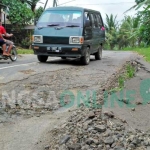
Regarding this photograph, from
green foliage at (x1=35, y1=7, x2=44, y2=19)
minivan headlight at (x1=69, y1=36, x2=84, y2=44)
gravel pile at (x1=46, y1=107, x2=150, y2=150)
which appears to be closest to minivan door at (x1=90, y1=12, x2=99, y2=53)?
minivan headlight at (x1=69, y1=36, x2=84, y2=44)

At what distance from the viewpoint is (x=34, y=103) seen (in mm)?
5000

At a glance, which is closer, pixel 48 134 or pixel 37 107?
pixel 48 134

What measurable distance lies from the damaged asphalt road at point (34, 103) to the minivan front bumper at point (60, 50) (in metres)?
1.79

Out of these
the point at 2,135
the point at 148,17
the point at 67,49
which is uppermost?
the point at 148,17

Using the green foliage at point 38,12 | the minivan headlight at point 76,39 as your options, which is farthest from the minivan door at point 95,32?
the green foliage at point 38,12

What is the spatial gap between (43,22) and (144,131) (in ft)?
24.9

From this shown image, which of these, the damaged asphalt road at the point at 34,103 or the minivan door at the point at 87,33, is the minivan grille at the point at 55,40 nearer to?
the minivan door at the point at 87,33

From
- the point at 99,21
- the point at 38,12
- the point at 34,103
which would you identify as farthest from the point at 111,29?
the point at 34,103

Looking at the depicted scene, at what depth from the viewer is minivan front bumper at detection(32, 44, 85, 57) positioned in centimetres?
986

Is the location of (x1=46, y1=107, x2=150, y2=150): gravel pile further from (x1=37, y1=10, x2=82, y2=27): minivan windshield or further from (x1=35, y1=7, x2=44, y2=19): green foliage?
(x1=35, y1=7, x2=44, y2=19): green foliage

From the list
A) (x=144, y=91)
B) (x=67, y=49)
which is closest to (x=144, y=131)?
(x=144, y=91)

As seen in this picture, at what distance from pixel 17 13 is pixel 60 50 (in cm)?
1208

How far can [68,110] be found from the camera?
4656 millimetres

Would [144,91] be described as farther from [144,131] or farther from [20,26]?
[20,26]
